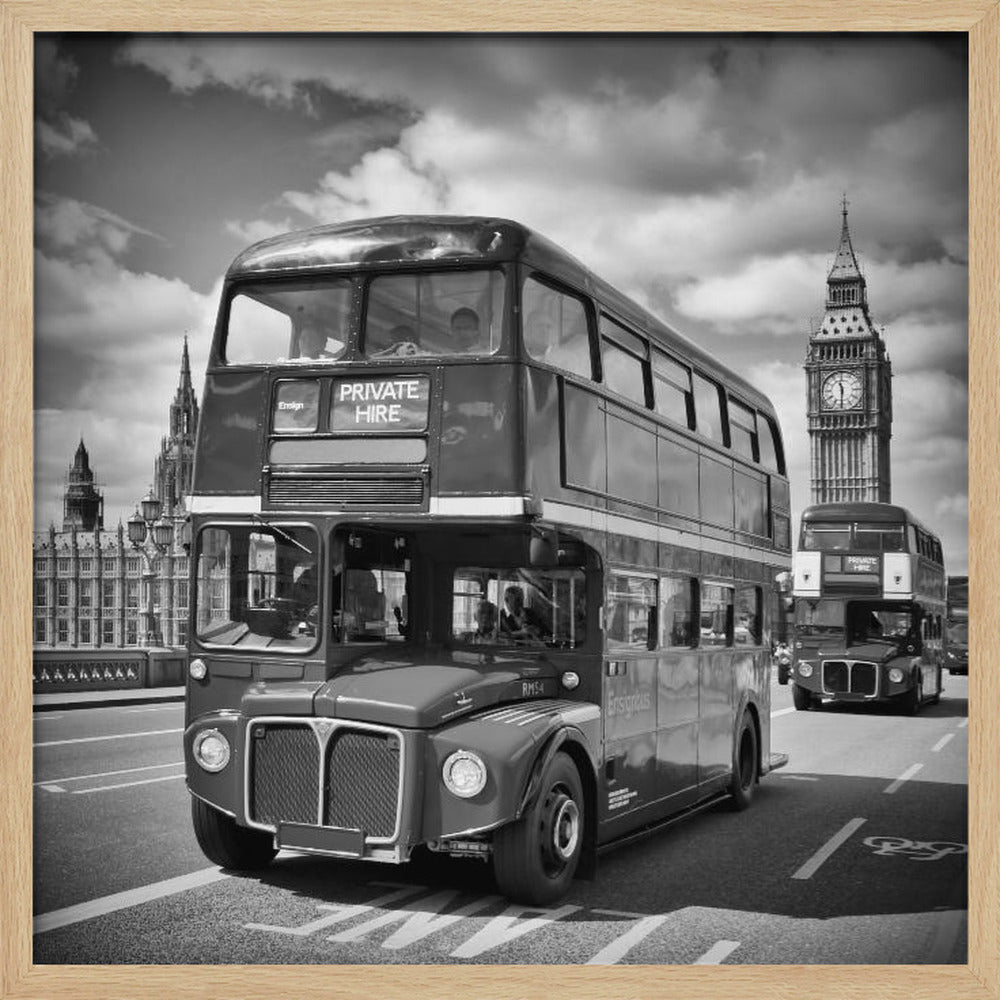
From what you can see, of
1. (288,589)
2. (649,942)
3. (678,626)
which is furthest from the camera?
(678,626)

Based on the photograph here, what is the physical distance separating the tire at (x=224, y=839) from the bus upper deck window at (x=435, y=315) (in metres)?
2.91

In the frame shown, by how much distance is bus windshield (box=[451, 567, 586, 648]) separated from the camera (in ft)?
27.5

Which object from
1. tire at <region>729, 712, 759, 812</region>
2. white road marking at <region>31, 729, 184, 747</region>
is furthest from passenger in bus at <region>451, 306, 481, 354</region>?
white road marking at <region>31, 729, 184, 747</region>

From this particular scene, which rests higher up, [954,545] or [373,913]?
[954,545]

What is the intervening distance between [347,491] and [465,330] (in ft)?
3.73

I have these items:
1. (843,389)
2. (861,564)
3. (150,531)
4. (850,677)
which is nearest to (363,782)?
(843,389)

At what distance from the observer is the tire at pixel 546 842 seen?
7.15 m

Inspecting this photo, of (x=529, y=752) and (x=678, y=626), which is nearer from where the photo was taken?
(x=529, y=752)

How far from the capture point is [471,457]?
7379 mm

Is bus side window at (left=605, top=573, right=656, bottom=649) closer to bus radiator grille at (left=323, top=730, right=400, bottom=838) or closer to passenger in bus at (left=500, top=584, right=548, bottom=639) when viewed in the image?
passenger in bus at (left=500, top=584, right=548, bottom=639)

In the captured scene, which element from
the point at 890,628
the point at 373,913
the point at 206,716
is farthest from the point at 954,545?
the point at 890,628

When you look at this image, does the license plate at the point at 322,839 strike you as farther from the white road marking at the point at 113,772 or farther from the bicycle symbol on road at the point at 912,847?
the white road marking at the point at 113,772

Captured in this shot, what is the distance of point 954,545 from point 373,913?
3.74 meters

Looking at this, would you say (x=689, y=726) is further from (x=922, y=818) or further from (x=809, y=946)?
(x=809, y=946)
